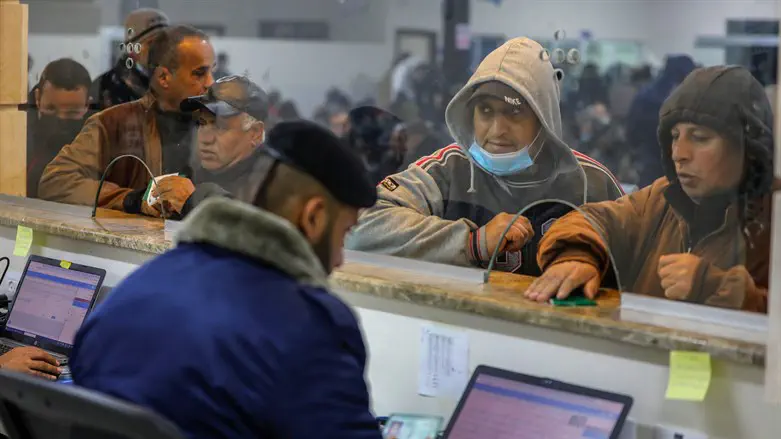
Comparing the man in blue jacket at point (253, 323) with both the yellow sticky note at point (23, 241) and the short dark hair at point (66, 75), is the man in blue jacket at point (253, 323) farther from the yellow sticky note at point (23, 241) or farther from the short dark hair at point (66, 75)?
the short dark hair at point (66, 75)

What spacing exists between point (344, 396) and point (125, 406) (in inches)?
14.1

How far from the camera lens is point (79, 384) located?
1.67 meters

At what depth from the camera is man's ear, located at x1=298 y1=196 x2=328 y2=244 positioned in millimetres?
1735

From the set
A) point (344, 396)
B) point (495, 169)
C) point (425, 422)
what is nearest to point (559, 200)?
point (495, 169)

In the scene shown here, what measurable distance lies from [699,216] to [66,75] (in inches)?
92.0

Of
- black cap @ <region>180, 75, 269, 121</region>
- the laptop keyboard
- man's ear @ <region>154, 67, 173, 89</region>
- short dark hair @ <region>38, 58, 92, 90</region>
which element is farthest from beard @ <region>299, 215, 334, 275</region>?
short dark hair @ <region>38, 58, 92, 90</region>

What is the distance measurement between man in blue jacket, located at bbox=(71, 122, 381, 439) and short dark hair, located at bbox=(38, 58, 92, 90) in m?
1.95

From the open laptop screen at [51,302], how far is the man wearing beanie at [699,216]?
1370mm

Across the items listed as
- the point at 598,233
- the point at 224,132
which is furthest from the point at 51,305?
the point at 598,233

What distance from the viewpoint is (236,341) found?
154 cm

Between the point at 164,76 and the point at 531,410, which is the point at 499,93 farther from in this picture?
the point at 164,76

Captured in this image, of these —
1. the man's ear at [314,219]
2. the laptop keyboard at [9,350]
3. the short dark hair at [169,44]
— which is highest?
the short dark hair at [169,44]

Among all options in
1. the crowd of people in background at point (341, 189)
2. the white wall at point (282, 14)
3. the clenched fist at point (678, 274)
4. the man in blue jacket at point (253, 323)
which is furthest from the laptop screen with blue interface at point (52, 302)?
the clenched fist at point (678, 274)

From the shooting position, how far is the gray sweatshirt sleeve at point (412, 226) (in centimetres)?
248
